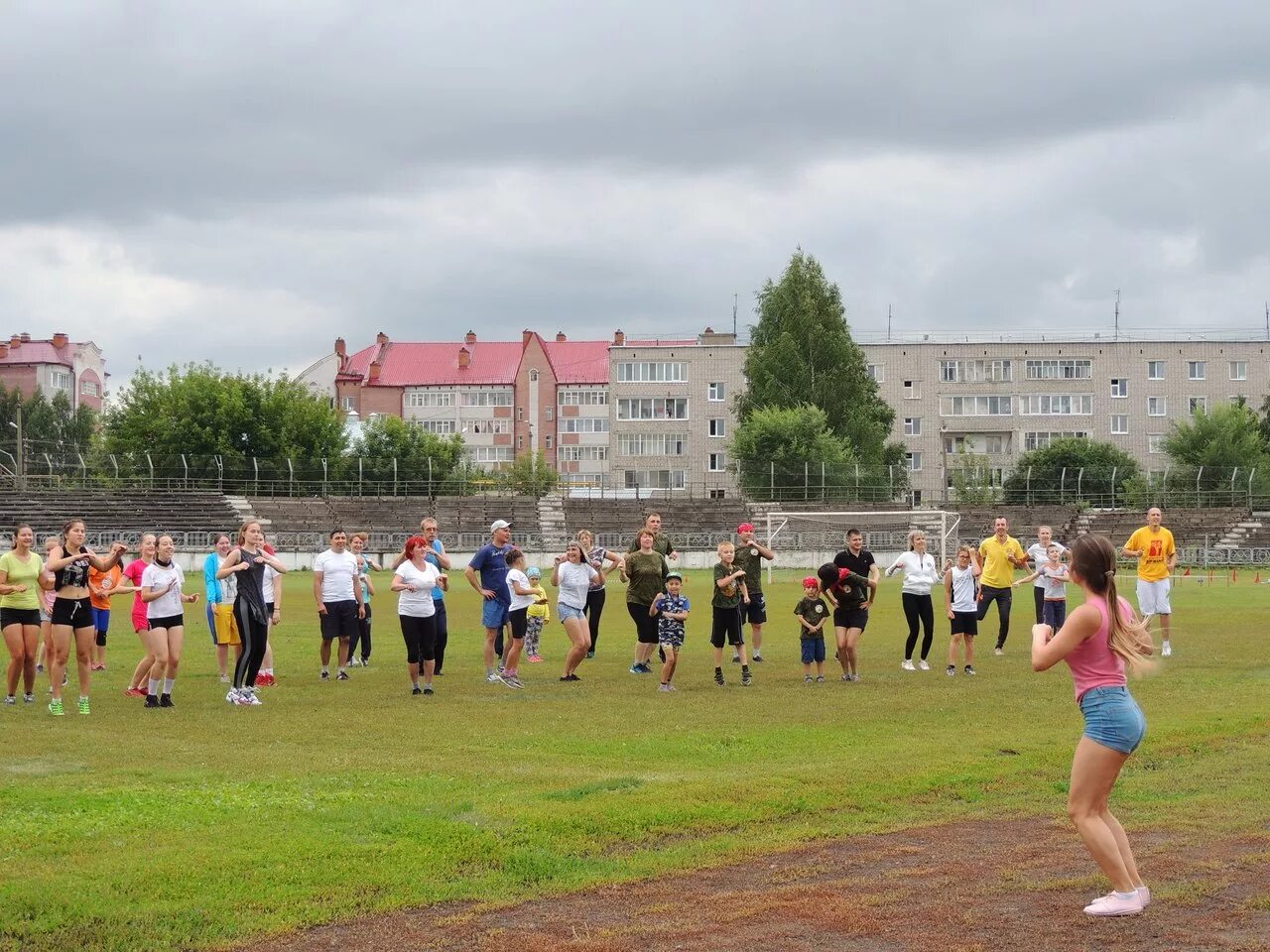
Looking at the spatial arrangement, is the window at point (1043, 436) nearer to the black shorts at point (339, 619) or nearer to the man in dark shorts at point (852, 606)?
the man in dark shorts at point (852, 606)

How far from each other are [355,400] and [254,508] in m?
57.2

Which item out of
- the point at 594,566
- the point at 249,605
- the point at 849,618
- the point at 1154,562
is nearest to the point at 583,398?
the point at 1154,562

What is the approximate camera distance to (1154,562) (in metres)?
20.8

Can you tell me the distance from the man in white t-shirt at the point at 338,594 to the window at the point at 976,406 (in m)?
88.6

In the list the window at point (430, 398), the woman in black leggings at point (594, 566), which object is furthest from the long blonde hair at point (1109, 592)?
the window at point (430, 398)

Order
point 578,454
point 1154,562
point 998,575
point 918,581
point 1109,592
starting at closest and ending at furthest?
point 1109,592
point 918,581
point 1154,562
point 998,575
point 578,454

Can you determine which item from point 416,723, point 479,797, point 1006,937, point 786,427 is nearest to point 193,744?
point 416,723

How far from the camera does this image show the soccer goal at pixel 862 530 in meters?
64.5

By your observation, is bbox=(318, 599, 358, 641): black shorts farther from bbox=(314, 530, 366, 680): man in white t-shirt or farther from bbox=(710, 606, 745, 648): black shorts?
bbox=(710, 606, 745, 648): black shorts

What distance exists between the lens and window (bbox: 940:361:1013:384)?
10338 cm

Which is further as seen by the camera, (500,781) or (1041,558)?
(1041,558)

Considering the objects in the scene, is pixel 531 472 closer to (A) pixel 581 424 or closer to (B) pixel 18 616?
(A) pixel 581 424

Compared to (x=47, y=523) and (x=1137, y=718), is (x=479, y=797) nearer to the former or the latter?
(x=1137, y=718)

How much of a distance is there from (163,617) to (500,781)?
6195 millimetres
